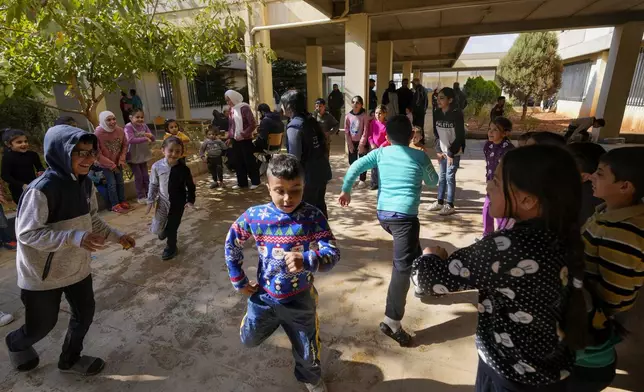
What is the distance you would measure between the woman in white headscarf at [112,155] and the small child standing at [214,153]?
1.42 metres

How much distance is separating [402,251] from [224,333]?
4.99 ft

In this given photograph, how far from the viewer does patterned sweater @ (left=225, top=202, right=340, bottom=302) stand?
1794 millimetres

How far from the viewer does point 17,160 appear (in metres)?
4.03

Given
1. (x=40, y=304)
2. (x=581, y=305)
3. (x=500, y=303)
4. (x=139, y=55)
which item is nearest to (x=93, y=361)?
(x=40, y=304)

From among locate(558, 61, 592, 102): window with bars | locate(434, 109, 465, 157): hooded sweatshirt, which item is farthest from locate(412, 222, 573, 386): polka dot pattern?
locate(558, 61, 592, 102): window with bars

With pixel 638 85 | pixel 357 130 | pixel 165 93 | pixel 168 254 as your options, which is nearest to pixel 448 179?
pixel 357 130

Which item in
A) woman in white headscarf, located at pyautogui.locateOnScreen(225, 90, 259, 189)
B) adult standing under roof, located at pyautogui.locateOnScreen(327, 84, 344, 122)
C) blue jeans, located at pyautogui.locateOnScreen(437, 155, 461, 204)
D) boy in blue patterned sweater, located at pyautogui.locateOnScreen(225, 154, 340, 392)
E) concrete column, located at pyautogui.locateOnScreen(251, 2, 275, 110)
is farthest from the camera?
adult standing under roof, located at pyautogui.locateOnScreen(327, 84, 344, 122)

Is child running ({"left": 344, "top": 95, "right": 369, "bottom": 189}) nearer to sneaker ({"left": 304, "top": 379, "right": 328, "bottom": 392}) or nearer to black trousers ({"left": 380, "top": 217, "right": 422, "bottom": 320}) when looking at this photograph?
black trousers ({"left": 380, "top": 217, "right": 422, "bottom": 320})

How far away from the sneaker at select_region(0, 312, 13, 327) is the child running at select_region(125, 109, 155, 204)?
Result: 10.2 ft

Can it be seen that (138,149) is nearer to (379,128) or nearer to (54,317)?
(379,128)

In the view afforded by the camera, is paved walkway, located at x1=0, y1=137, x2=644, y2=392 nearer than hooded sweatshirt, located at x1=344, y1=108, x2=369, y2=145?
Yes

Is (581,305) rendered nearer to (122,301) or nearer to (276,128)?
(122,301)

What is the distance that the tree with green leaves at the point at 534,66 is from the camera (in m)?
15.4

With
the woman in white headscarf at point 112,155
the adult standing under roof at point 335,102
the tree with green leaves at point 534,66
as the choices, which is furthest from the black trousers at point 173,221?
the tree with green leaves at point 534,66
